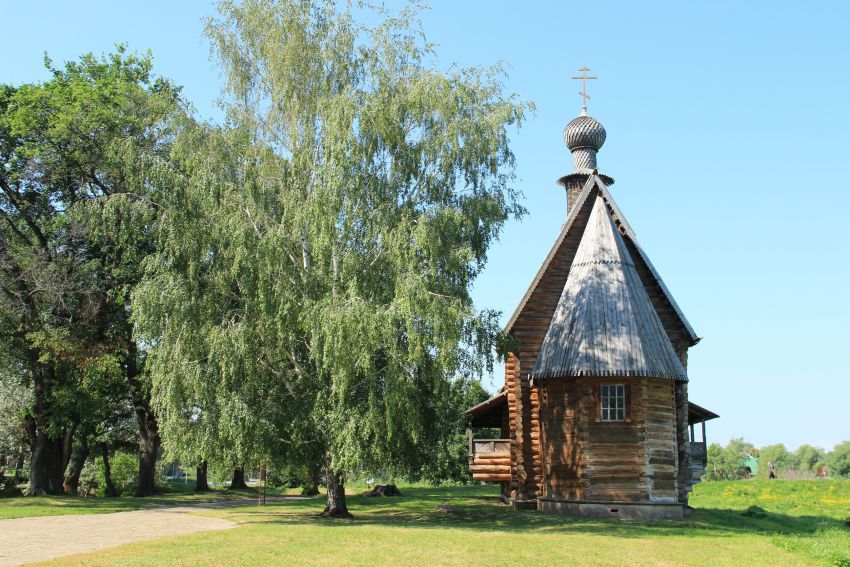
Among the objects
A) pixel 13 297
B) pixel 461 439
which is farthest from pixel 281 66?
pixel 461 439

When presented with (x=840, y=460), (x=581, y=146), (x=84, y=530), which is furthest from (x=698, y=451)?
(x=840, y=460)

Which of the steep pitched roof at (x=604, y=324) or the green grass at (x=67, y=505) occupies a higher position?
the steep pitched roof at (x=604, y=324)

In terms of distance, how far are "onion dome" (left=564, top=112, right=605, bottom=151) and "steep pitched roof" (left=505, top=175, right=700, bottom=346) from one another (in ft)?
12.7

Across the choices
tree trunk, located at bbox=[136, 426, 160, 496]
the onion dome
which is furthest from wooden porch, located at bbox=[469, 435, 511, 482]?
Answer: tree trunk, located at bbox=[136, 426, 160, 496]

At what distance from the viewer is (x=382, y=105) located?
75.1 feet

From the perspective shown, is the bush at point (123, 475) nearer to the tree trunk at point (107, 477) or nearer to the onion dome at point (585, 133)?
the tree trunk at point (107, 477)

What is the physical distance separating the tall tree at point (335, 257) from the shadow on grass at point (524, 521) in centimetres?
175

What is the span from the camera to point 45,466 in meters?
33.9

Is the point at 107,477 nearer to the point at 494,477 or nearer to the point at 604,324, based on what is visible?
the point at 494,477

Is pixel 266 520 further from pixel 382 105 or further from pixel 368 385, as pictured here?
pixel 382 105

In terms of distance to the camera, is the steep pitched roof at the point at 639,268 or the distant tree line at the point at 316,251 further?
the steep pitched roof at the point at 639,268

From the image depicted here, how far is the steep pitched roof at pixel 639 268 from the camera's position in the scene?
2809 centimetres

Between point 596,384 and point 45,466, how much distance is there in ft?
78.0

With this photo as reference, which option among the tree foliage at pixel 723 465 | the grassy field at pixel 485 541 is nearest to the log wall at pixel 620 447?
the grassy field at pixel 485 541
